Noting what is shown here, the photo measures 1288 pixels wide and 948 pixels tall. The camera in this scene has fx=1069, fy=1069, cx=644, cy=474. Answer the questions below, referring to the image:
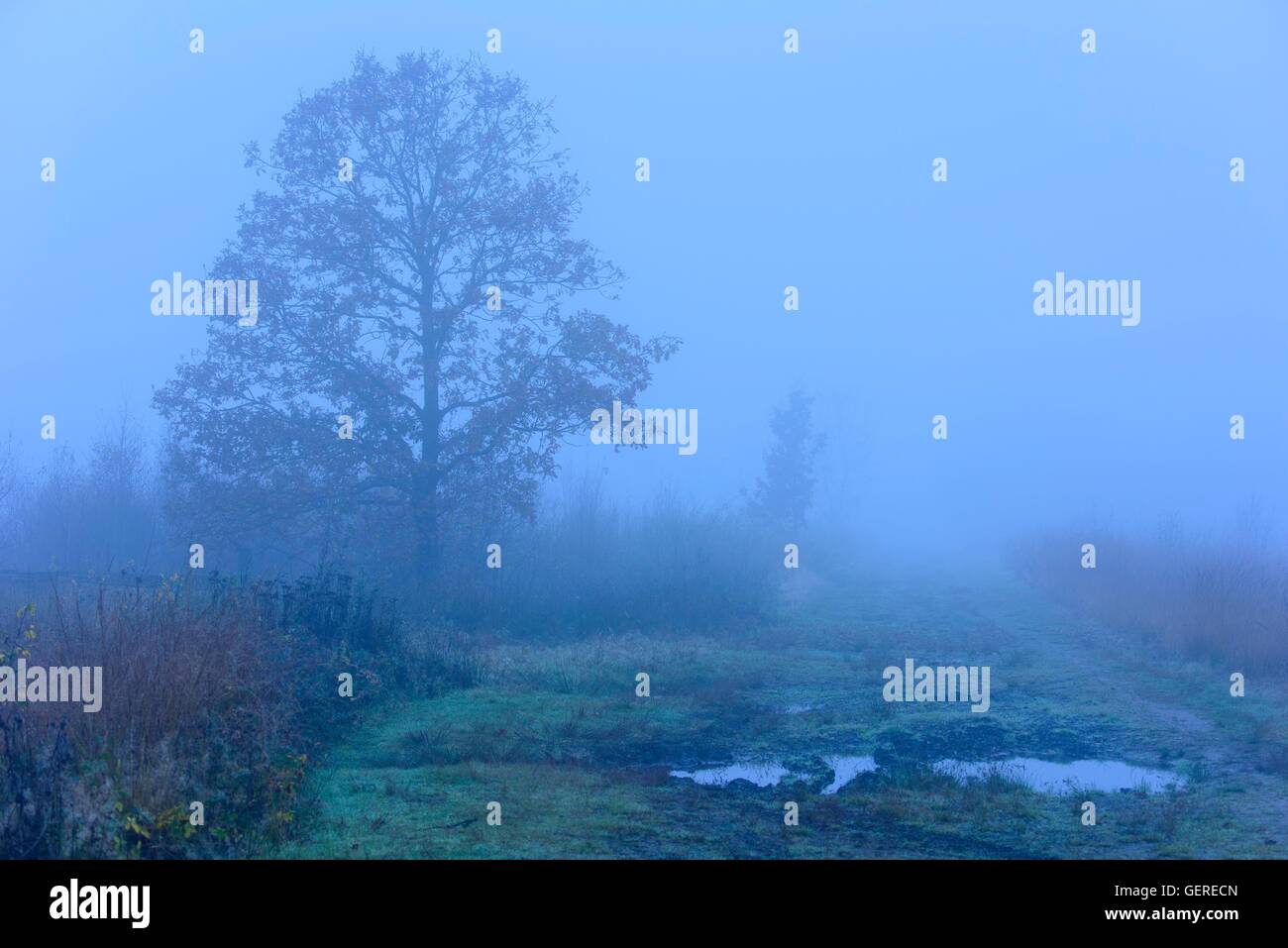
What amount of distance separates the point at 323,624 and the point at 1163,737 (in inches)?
373

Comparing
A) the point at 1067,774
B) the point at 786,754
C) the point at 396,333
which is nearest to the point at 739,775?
the point at 786,754

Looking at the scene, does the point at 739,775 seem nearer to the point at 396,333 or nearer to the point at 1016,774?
the point at 1016,774

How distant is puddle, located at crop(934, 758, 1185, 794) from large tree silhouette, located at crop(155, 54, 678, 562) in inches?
435

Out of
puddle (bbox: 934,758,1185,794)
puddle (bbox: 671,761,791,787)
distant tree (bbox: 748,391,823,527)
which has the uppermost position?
distant tree (bbox: 748,391,823,527)

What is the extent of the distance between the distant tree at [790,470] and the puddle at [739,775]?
1330 inches

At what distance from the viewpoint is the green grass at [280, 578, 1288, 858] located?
24.6 ft

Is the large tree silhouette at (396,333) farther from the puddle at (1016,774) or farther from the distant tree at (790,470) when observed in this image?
the distant tree at (790,470)

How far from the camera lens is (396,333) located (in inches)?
789

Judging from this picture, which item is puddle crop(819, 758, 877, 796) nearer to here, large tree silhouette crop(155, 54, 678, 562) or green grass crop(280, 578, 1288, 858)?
green grass crop(280, 578, 1288, 858)

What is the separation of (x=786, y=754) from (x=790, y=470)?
33930 mm

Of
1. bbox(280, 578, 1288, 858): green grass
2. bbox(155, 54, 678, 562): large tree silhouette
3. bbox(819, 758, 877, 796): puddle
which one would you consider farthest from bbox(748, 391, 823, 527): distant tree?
bbox(819, 758, 877, 796): puddle
